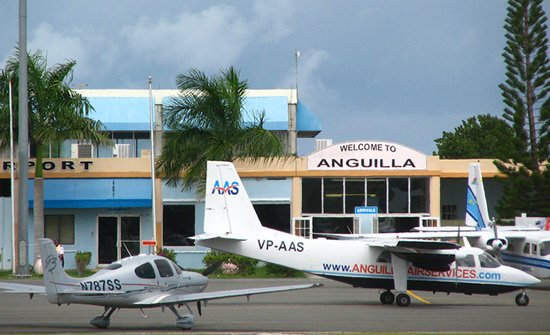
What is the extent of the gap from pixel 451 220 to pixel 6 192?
852 inches

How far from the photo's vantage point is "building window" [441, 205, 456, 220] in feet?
161

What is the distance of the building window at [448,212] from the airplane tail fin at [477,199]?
31.5 ft

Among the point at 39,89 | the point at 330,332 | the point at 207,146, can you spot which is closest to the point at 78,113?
the point at 39,89

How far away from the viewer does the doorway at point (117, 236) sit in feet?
138

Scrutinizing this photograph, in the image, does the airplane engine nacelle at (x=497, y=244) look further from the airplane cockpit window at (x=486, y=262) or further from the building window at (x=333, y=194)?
the building window at (x=333, y=194)

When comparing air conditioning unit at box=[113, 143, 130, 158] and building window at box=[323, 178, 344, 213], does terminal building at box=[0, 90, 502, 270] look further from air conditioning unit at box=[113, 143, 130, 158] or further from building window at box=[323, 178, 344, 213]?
air conditioning unit at box=[113, 143, 130, 158]

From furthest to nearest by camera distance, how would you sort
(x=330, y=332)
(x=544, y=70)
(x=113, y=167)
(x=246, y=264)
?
(x=544, y=70) < (x=113, y=167) < (x=246, y=264) < (x=330, y=332)

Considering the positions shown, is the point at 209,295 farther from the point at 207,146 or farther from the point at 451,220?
the point at 451,220

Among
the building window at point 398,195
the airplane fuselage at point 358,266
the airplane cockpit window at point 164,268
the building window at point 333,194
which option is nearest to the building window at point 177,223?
the building window at point 333,194

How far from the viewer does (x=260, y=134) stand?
3959 centimetres

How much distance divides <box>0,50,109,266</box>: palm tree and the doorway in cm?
339

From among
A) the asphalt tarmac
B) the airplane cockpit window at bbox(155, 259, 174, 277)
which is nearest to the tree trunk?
the asphalt tarmac

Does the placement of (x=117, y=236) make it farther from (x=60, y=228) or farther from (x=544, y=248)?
(x=544, y=248)

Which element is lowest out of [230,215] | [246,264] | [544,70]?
[246,264]
